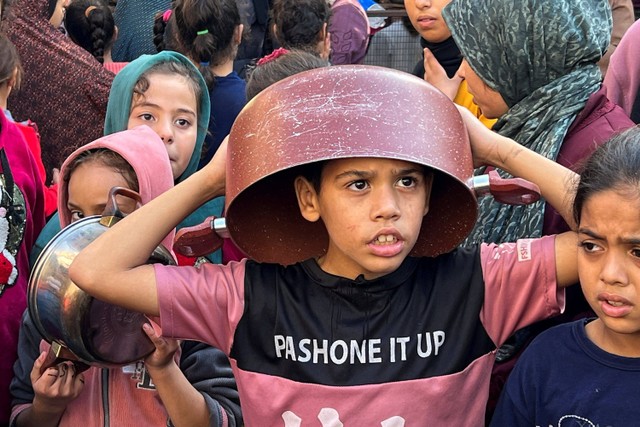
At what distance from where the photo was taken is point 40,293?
6.81 ft

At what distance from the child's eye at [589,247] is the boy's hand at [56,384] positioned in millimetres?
1202

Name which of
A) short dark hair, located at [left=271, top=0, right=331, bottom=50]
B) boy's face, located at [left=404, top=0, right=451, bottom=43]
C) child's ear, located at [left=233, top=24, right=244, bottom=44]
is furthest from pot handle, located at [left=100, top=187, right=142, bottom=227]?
short dark hair, located at [left=271, top=0, right=331, bottom=50]

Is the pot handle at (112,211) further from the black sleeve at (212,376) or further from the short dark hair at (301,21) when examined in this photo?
the short dark hair at (301,21)

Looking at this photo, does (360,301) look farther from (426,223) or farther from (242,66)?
(242,66)

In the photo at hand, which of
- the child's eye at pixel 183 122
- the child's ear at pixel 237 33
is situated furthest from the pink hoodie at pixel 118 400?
the child's ear at pixel 237 33

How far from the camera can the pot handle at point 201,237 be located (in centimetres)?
201

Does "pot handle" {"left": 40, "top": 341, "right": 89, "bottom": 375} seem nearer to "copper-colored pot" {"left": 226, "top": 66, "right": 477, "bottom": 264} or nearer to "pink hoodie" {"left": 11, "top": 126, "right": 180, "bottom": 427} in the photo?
"pink hoodie" {"left": 11, "top": 126, "right": 180, "bottom": 427}

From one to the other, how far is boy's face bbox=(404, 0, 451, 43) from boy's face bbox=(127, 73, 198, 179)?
1022mm

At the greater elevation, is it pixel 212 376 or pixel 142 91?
pixel 142 91

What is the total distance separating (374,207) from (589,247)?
42 centimetres

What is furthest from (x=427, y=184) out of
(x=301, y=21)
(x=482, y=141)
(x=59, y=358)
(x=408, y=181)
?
(x=301, y=21)

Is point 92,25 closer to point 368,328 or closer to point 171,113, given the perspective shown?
point 171,113

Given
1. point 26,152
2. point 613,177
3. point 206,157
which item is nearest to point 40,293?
point 26,152

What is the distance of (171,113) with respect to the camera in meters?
3.12
